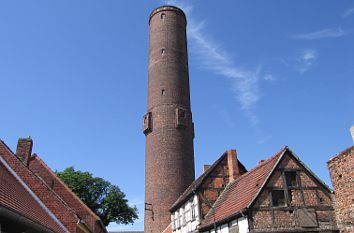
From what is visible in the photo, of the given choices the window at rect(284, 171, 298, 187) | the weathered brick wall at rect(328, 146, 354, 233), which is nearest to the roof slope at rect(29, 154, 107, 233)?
the window at rect(284, 171, 298, 187)

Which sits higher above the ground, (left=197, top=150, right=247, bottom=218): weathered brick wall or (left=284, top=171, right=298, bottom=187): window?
(left=197, top=150, right=247, bottom=218): weathered brick wall

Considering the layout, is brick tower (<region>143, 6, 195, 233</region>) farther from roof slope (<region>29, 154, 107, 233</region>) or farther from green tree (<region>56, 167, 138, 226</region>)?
green tree (<region>56, 167, 138, 226</region>)

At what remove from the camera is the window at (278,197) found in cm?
1639

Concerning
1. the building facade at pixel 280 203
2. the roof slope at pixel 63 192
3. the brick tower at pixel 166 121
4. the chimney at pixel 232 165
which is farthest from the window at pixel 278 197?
the brick tower at pixel 166 121

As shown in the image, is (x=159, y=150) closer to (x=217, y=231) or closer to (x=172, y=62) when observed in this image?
(x=172, y=62)

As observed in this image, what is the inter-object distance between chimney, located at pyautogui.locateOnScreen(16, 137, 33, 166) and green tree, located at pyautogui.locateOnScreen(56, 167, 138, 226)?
30.6 meters

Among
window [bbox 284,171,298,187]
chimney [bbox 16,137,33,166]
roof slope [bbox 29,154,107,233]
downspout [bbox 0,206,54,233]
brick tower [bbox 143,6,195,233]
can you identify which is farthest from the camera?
brick tower [bbox 143,6,195,233]

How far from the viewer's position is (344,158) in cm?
1065

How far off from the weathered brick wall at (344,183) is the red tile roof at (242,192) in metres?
5.29

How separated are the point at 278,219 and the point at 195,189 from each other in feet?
20.7

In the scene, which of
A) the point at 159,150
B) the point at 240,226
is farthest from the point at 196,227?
the point at 159,150

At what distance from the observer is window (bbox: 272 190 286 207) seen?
16.4 metres

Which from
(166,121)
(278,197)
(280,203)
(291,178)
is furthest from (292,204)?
(166,121)

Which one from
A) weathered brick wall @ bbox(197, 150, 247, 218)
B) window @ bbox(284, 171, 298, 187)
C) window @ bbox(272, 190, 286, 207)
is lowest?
window @ bbox(272, 190, 286, 207)
